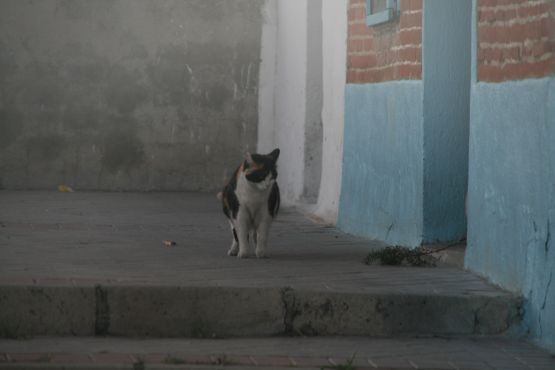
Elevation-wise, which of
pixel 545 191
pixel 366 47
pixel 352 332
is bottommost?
pixel 352 332

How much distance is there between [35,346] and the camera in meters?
5.87

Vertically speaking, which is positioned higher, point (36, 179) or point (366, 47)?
point (366, 47)

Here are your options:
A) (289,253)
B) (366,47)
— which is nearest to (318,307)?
(289,253)

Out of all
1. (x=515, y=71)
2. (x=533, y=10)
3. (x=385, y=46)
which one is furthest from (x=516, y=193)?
(x=385, y=46)

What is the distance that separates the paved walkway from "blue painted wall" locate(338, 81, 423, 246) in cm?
22

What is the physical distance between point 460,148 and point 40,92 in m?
6.41

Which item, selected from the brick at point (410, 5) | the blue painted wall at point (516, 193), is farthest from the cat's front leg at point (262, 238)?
the brick at point (410, 5)

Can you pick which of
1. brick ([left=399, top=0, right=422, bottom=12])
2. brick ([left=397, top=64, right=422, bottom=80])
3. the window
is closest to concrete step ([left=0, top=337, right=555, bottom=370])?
brick ([left=397, top=64, right=422, bottom=80])

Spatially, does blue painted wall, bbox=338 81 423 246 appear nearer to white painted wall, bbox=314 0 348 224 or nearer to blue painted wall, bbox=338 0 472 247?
blue painted wall, bbox=338 0 472 247

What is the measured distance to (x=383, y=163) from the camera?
9305 mm

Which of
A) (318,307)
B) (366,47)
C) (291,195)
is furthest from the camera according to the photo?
(291,195)

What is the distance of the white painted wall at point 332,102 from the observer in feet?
34.6

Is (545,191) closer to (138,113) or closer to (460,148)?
(460,148)

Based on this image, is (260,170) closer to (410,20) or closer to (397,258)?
(397,258)
